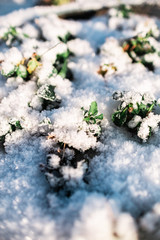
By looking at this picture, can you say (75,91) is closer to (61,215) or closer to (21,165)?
(21,165)

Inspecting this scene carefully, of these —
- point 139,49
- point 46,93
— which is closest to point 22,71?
point 46,93

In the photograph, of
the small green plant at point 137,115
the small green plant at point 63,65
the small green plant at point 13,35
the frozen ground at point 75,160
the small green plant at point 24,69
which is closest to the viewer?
the frozen ground at point 75,160

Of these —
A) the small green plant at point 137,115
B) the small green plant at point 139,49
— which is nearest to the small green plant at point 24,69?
the small green plant at point 137,115

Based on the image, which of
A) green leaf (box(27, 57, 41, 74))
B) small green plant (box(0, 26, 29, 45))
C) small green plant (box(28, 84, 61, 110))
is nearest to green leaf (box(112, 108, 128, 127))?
small green plant (box(28, 84, 61, 110))

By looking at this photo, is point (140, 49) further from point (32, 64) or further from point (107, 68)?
point (32, 64)

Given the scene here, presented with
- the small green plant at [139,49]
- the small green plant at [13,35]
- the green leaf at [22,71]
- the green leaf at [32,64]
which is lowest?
the green leaf at [22,71]

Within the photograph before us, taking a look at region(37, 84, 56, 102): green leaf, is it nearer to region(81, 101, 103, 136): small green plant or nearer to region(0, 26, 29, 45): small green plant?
region(81, 101, 103, 136): small green plant

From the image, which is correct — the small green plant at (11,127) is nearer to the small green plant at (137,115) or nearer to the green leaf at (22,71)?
the green leaf at (22,71)
